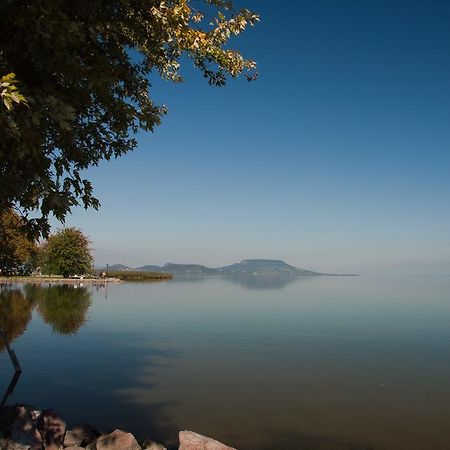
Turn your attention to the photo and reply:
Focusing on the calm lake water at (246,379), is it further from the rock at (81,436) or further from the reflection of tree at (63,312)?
the rock at (81,436)

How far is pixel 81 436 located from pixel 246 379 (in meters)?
12.3

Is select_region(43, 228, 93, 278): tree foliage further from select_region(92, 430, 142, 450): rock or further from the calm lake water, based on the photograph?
select_region(92, 430, 142, 450): rock

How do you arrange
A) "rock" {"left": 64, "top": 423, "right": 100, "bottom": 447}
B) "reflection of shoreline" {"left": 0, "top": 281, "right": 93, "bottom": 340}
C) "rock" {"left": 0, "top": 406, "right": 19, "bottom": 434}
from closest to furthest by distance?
1. "rock" {"left": 0, "top": 406, "right": 19, "bottom": 434}
2. "rock" {"left": 64, "top": 423, "right": 100, "bottom": 447}
3. "reflection of shoreline" {"left": 0, "top": 281, "right": 93, "bottom": 340}

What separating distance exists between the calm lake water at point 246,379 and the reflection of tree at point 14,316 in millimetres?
281

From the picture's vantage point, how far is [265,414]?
62.6 feet

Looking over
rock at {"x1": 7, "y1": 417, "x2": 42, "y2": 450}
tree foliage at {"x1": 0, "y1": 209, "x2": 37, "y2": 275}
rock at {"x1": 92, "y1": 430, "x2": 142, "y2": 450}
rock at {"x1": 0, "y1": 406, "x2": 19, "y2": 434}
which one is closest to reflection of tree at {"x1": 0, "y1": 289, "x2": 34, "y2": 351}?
tree foliage at {"x1": 0, "y1": 209, "x2": 37, "y2": 275}

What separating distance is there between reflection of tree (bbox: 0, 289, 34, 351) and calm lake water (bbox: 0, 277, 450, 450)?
0.92ft

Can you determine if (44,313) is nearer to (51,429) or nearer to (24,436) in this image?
(51,429)

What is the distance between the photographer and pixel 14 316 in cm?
4616

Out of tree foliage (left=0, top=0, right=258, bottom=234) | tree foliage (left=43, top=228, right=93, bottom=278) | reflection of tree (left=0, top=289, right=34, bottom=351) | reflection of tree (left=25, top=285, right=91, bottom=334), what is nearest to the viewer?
tree foliage (left=0, top=0, right=258, bottom=234)

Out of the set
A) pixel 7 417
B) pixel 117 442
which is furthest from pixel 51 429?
pixel 117 442

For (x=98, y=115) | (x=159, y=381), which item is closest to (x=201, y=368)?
(x=159, y=381)

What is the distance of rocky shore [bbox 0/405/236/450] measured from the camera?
12.6 meters

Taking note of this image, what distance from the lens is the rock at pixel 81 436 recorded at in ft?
45.3
